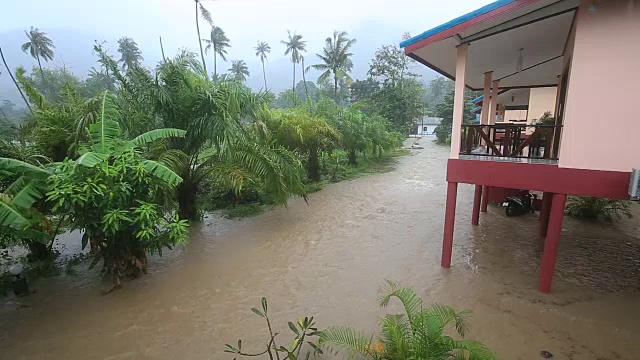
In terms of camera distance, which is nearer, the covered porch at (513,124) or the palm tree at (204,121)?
the covered porch at (513,124)

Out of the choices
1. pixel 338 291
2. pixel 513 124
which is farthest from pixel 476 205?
pixel 338 291

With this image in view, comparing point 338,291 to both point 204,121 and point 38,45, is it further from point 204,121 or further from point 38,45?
point 38,45

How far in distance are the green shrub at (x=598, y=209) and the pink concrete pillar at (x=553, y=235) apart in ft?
18.5

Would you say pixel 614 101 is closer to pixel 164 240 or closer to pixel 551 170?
pixel 551 170

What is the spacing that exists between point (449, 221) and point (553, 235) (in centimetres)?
158

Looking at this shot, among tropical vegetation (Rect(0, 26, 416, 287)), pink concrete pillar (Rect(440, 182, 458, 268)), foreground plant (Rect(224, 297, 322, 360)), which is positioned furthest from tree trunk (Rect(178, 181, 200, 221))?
pink concrete pillar (Rect(440, 182, 458, 268))

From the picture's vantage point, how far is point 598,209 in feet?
29.5

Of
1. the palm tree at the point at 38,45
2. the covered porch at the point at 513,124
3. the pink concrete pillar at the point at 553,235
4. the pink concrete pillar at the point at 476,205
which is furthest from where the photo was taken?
the palm tree at the point at 38,45

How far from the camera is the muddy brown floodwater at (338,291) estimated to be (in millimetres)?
4262

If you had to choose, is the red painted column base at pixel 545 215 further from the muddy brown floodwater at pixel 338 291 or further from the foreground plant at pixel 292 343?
the foreground plant at pixel 292 343

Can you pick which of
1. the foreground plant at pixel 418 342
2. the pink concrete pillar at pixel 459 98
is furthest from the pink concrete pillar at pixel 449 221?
the foreground plant at pixel 418 342

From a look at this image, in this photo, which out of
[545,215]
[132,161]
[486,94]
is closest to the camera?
[132,161]

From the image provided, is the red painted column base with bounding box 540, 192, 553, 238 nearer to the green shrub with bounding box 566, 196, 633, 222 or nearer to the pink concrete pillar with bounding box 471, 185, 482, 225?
the pink concrete pillar with bounding box 471, 185, 482, 225

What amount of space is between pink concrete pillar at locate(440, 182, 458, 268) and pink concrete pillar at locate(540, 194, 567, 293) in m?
1.45
